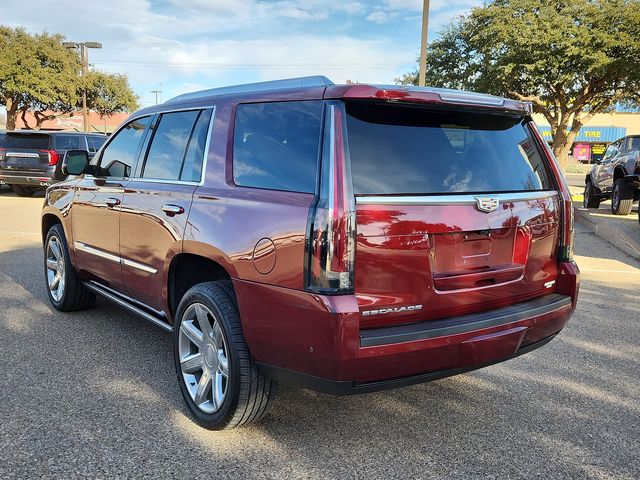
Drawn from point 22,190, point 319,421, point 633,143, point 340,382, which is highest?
point 633,143

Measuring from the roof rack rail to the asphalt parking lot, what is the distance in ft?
6.14

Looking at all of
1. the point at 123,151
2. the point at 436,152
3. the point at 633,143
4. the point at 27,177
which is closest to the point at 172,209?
the point at 123,151

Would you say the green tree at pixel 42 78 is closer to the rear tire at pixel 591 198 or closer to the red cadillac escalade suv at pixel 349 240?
the rear tire at pixel 591 198

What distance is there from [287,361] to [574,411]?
1.93 metres

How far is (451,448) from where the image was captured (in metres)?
3.03

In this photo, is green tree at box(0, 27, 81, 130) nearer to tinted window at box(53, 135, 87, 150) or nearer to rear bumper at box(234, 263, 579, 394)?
tinted window at box(53, 135, 87, 150)

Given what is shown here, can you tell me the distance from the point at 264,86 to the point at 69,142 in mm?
14749

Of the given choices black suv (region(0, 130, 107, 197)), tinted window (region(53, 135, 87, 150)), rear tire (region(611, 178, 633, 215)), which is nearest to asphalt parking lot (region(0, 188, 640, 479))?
rear tire (region(611, 178, 633, 215))

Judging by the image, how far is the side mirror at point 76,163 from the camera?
190 inches

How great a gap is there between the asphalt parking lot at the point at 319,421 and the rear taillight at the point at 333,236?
0.98 metres

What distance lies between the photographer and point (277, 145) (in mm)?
2951

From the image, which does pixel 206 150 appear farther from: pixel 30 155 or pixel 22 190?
pixel 22 190

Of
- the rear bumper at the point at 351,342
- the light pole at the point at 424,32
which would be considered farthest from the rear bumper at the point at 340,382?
the light pole at the point at 424,32

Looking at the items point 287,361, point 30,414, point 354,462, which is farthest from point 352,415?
point 30,414
